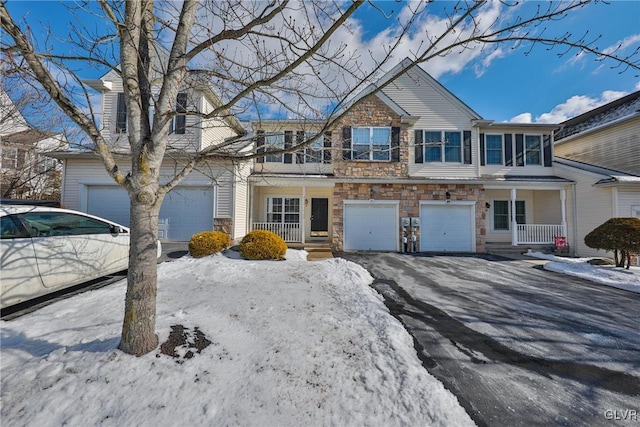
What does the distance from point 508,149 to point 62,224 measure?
634 inches

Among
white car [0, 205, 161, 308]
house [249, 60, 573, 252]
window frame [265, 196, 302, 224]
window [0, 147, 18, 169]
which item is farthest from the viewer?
window [0, 147, 18, 169]

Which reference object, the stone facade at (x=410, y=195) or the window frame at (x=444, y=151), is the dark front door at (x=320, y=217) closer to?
the stone facade at (x=410, y=195)

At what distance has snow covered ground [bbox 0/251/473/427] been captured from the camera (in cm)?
191

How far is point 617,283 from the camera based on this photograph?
21.5 feet

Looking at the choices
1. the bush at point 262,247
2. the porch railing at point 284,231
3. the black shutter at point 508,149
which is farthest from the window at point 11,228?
the black shutter at point 508,149

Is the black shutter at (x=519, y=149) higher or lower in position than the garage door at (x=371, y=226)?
higher

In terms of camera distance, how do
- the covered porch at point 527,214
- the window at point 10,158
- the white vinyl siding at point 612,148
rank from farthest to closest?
the window at point 10,158
the white vinyl siding at point 612,148
the covered porch at point 527,214

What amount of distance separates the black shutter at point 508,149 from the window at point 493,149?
225mm

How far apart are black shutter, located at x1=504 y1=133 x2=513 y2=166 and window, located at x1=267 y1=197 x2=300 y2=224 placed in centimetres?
1046

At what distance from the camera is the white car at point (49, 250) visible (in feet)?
11.0

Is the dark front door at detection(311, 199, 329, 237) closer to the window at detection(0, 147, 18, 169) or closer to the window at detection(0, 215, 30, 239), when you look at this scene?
the window at detection(0, 215, 30, 239)

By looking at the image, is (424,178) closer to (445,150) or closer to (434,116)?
(445,150)

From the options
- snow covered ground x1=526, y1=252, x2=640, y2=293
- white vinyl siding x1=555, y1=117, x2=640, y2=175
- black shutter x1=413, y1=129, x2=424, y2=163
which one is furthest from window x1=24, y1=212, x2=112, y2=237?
white vinyl siding x1=555, y1=117, x2=640, y2=175

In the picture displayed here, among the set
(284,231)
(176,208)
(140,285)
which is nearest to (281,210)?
(284,231)
